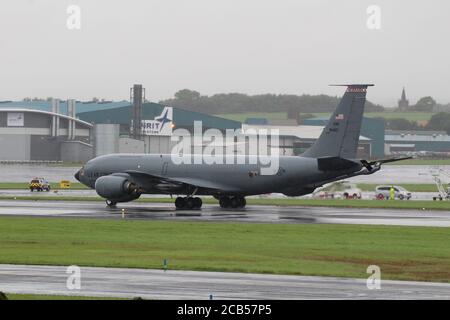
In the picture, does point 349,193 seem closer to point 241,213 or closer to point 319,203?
point 319,203

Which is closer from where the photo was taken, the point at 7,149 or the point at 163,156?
the point at 163,156

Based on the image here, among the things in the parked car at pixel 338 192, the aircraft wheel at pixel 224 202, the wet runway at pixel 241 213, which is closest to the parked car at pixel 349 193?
the parked car at pixel 338 192

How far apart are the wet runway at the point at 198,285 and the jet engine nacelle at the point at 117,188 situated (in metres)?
36.6

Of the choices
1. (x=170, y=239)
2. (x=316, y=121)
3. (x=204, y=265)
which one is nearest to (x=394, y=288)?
(x=204, y=265)

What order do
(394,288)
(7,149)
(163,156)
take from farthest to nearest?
(7,149)
(163,156)
(394,288)

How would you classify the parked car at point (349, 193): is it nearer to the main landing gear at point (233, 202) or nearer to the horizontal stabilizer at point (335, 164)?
the main landing gear at point (233, 202)

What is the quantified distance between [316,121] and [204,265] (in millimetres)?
139109

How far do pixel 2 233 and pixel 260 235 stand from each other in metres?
12.4

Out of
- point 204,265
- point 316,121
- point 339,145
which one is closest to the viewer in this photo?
point 204,265

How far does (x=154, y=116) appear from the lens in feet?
500

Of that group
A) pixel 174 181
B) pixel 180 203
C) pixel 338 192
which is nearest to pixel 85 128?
pixel 338 192

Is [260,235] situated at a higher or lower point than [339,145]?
lower

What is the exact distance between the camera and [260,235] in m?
47.4
